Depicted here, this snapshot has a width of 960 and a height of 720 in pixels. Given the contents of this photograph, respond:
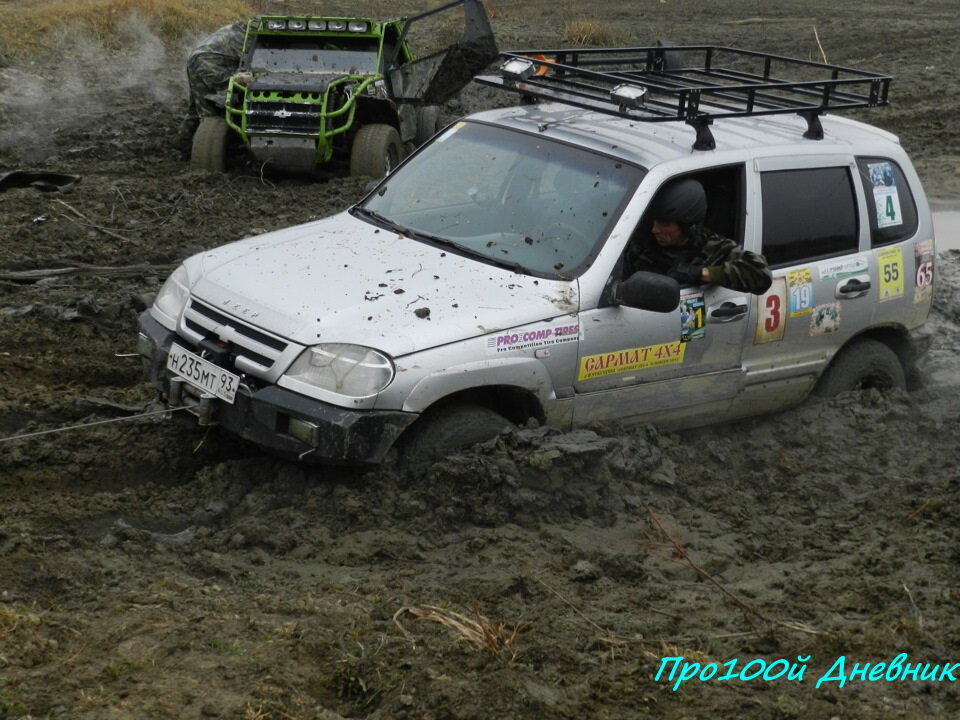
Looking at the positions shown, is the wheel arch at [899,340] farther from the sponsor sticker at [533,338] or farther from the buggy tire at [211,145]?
the buggy tire at [211,145]

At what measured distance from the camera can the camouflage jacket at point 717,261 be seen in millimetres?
5770

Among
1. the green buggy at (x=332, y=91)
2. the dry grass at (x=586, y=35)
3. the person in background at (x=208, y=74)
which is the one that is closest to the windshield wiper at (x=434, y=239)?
the green buggy at (x=332, y=91)

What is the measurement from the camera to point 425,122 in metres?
14.1

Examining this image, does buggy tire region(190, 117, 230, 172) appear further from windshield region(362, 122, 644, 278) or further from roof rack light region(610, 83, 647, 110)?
roof rack light region(610, 83, 647, 110)

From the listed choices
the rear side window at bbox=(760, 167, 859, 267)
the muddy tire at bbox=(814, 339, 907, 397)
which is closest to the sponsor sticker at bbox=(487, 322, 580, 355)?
the rear side window at bbox=(760, 167, 859, 267)

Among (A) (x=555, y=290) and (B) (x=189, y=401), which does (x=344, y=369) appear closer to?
(B) (x=189, y=401)

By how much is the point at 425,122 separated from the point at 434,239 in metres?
8.44

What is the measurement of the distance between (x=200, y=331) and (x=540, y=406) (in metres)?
1.52

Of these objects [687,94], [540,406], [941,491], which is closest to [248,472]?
[540,406]

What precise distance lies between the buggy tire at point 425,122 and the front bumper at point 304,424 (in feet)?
30.4

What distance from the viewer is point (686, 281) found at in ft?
19.2

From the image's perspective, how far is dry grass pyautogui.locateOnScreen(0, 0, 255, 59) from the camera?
19203 millimetres

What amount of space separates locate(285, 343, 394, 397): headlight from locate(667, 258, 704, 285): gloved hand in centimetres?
161

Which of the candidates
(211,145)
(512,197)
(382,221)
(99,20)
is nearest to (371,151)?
(211,145)
